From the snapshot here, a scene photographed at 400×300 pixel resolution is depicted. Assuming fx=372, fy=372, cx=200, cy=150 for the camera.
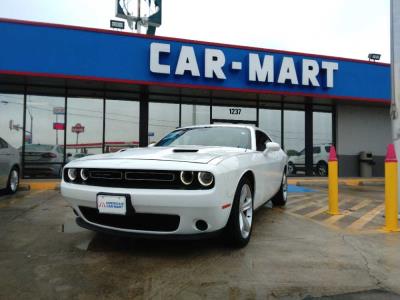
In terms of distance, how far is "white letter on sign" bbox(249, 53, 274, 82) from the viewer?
12898mm

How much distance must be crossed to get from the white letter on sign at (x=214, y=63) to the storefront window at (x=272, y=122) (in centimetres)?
335

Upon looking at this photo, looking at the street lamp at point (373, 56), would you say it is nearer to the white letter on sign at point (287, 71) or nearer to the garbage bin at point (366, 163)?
the garbage bin at point (366, 163)

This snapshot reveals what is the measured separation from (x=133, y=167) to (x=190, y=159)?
0.57 metres

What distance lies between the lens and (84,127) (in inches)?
509

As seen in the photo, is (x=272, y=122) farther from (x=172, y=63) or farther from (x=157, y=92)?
(x=172, y=63)

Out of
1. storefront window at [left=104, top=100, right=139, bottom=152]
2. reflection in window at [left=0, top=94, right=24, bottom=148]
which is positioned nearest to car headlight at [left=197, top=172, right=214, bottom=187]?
storefront window at [left=104, top=100, right=139, bottom=152]

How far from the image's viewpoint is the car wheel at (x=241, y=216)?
154 inches

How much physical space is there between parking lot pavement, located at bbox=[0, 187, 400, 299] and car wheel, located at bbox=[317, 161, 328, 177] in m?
10.8

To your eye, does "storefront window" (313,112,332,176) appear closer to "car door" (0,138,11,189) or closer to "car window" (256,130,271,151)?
"car window" (256,130,271,151)

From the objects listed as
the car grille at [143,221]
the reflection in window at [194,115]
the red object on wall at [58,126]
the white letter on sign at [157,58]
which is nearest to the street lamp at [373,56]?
the reflection in window at [194,115]

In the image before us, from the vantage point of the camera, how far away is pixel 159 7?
19641 millimetres

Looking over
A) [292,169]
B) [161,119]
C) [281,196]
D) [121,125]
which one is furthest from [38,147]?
[292,169]

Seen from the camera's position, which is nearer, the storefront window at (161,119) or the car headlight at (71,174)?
the car headlight at (71,174)

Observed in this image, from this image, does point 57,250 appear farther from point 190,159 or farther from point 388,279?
point 388,279
